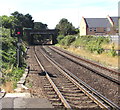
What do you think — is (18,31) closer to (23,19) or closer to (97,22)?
(97,22)

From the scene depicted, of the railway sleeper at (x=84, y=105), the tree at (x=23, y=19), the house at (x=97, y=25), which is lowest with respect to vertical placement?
the railway sleeper at (x=84, y=105)

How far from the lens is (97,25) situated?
81125 millimetres

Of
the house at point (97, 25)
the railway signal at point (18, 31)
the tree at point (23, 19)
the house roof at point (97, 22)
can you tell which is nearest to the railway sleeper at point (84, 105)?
the railway signal at point (18, 31)

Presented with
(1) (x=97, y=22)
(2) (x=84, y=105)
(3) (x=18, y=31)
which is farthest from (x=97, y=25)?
(2) (x=84, y=105)

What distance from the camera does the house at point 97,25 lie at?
79812 mm

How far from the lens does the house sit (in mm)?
79812

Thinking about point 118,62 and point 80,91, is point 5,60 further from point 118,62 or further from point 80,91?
point 118,62

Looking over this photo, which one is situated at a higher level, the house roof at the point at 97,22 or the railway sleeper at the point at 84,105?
the house roof at the point at 97,22

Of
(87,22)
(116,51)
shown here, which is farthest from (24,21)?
(116,51)

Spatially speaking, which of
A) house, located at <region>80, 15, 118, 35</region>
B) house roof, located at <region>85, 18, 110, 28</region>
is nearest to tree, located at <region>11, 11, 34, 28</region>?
house, located at <region>80, 15, 118, 35</region>

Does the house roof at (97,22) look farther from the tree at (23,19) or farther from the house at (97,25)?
the tree at (23,19)

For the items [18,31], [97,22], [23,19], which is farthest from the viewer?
[23,19]

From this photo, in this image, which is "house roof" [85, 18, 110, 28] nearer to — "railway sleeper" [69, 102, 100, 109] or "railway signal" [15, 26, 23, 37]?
"railway signal" [15, 26, 23, 37]

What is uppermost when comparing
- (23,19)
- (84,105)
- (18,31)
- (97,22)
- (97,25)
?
(23,19)
